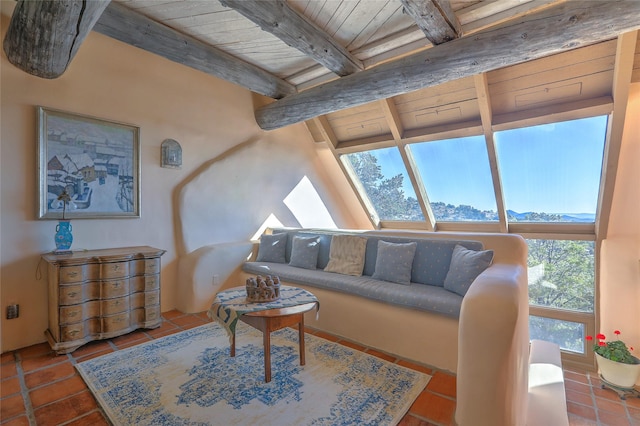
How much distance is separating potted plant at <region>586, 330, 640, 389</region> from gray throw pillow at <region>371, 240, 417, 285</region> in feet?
5.65

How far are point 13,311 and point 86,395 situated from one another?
4.07ft

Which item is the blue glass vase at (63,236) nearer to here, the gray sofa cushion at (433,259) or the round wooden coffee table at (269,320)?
the round wooden coffee table at (269,320)

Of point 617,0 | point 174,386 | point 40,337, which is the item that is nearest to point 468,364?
point 174,386

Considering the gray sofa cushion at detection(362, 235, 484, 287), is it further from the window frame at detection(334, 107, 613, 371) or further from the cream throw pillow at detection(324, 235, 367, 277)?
the window frame at detection(334, 107, 613, 371)

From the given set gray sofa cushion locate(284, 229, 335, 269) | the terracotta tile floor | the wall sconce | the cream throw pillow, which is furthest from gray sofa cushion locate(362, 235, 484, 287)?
the wall sconce

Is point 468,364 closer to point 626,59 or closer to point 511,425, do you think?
point 511,425

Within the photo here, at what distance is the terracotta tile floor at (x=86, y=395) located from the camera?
1620 millimetres

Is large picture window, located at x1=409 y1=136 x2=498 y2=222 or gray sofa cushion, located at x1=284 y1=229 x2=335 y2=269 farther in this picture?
large picture window, located at x1=409 y1=136 x2=498 y2=222

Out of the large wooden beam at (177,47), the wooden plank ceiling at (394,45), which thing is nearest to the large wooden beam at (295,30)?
the wooden plank ceiling at (394,45)

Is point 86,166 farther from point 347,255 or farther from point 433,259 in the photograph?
point 433,259

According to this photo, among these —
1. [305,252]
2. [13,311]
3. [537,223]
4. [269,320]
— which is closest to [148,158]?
[13,311]

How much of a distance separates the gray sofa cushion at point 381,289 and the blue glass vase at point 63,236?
71.0 inches

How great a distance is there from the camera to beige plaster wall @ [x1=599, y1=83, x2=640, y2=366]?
267cm

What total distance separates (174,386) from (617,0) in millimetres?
3685
